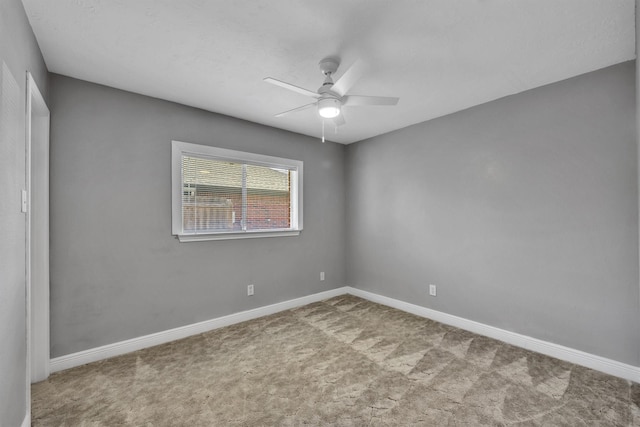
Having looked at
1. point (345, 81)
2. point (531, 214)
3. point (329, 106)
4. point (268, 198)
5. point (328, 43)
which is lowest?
point (531, 214)

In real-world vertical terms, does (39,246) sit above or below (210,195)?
below

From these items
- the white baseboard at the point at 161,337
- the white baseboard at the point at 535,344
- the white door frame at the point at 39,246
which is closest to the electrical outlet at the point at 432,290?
the white baseboard at the point at 535,344

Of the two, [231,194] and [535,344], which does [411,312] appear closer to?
[535,344]

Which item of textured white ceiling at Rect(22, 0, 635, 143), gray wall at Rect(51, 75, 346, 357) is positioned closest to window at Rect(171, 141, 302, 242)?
gray wall at Rect(51, 75, 346, 357)

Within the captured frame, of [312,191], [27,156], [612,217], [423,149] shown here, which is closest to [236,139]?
[312,191]

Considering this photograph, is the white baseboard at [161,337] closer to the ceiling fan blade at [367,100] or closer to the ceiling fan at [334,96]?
the ceiling fan at [334,96]

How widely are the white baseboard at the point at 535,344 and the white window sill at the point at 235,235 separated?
1739mm

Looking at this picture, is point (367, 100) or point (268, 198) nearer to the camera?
point (367, 100)

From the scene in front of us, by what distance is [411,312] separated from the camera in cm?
371

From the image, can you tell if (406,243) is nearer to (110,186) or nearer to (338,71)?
(338,71)

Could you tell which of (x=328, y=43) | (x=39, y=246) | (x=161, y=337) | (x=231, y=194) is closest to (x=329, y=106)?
(x=328, y=43)

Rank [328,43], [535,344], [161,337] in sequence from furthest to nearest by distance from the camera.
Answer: [161,337]
[535,344]
[328,43]

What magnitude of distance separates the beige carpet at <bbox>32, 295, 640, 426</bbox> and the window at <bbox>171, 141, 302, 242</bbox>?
1.21 meters

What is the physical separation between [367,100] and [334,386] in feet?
7.00
